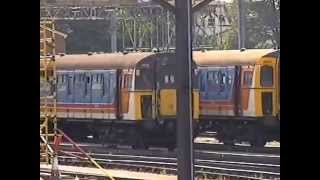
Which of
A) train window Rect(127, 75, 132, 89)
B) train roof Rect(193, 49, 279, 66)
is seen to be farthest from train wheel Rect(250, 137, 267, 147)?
train window Rect(127, 75, 132, 89)

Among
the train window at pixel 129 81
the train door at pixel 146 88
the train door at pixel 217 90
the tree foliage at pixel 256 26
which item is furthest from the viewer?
the train window at pixel 129 81

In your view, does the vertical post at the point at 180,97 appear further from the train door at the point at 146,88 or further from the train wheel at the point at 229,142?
the train door at the point at 146,88

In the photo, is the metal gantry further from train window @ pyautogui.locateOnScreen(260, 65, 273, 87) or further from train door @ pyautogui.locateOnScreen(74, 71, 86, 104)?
train door @ pyautogui.locateOnScreen(74, 71, 86, 104)

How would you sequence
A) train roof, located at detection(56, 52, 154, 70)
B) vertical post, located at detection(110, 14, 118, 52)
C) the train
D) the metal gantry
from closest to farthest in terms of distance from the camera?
the metal gantry → vertical post, located at detection(110, 14, 118, 52) → the train → train roof, located at detection(56, 52, 154, 70)

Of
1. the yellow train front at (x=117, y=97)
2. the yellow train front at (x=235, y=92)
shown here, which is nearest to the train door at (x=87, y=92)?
the yellow train front at (x=117, y=97)

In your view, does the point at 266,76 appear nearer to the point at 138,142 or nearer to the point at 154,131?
the point at 154,131

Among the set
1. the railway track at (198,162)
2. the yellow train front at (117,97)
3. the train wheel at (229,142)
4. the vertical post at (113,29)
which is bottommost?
the railway track at (198,162)

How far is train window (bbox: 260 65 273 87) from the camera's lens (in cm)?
915

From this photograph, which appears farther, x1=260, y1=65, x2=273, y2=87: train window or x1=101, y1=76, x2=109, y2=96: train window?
x1=101, y1=76, x2=109, y2=96: train window

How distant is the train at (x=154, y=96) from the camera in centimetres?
927

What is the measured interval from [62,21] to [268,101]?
137 inches

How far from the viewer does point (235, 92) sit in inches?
374
